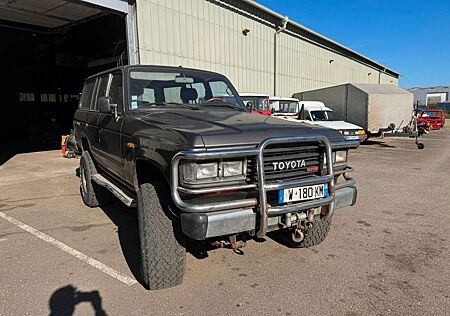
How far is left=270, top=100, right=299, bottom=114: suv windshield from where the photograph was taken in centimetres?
1288

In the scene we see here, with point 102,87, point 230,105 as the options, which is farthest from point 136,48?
point 230,105

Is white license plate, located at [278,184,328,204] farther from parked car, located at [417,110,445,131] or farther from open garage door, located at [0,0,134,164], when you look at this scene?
parked car, located at [417,110,445,131]

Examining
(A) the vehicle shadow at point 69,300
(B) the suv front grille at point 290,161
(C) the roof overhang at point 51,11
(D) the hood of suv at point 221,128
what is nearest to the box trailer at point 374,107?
(C) the roof overhang at point 51,11

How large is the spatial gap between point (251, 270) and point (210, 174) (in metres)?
1.30

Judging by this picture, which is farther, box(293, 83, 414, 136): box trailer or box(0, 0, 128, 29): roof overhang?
box(293, 83, 414, 136): box trailer

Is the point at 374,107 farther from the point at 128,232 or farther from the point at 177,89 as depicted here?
the point at 128,232

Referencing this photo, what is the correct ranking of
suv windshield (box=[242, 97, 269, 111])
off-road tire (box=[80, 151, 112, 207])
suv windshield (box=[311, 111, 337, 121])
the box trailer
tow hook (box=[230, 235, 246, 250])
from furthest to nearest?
the box trailer < suv windshield (box=[311, 111, 337, 121]) < suv windshield (box=[242, 97, 269, 111]) < off-road tire (box=[80, 151, 112, 207]) < tow hook (box=[230, 235, 246, 250])

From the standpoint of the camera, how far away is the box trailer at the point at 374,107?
14.7m

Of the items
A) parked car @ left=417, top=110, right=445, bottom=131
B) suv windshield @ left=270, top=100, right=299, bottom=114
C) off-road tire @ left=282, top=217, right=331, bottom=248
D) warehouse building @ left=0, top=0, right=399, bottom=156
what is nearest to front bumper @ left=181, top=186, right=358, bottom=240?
off-road tire @ left=282, top=217, right=331, bottom=248

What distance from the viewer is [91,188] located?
5195mm

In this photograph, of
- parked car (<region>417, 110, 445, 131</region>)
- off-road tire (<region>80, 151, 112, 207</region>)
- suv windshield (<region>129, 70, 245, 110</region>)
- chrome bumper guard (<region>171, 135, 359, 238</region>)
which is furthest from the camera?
parked car (<region>417, 110, 445, 131</region>)

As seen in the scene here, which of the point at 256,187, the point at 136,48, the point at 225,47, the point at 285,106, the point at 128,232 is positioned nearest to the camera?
the point at 256,187

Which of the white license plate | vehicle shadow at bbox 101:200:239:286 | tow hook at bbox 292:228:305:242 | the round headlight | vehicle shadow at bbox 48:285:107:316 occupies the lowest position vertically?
vehicle shadow at bbox 48:285:107:316

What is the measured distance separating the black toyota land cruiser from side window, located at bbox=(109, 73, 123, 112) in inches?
1.4
